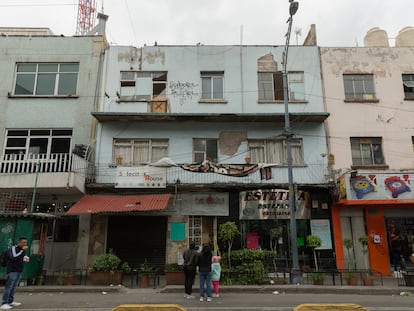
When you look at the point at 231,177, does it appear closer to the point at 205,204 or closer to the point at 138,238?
the point at 205,204

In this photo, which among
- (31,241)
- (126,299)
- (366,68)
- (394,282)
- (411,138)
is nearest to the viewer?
(126,299)

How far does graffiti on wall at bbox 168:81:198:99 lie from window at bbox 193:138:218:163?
94.7 inches

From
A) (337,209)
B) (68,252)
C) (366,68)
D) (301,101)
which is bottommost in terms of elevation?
(68,252)

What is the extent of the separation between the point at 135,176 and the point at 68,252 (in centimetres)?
465

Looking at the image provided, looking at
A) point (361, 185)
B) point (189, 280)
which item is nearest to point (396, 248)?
point (361, 185)

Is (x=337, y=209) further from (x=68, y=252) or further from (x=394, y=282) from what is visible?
(x=68, y=252)

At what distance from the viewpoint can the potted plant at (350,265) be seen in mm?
12422

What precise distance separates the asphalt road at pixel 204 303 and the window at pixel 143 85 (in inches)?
385

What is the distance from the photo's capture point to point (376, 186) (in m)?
14.4

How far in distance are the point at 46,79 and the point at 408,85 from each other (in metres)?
19.1

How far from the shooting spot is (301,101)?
17.1m

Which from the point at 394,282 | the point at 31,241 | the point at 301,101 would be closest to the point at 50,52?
the point at 31,241

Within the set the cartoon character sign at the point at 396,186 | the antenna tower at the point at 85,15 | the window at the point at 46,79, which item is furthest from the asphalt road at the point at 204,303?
the antenna tower at the point at 85,15

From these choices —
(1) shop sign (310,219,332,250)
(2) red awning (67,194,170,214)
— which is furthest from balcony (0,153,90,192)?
(1) shop sign (310,219,332,250)
